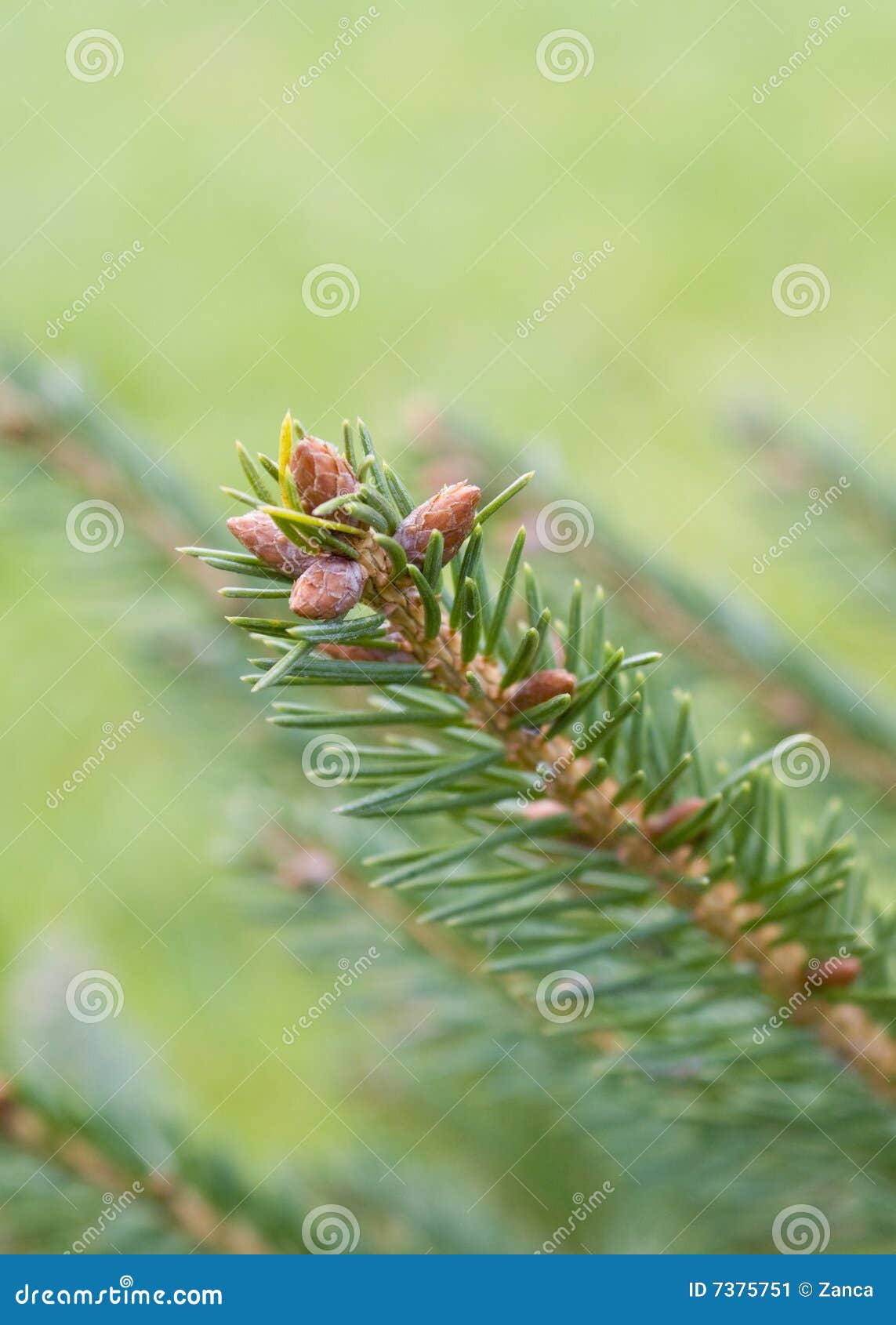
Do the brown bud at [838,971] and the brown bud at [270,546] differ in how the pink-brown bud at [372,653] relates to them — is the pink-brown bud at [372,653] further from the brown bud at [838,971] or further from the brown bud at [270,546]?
the brown bud at [838,971]

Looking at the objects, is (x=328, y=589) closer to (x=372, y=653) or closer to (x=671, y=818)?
(x=372, y=653)

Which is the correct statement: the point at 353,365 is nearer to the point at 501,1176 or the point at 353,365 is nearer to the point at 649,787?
the point at 501,1176

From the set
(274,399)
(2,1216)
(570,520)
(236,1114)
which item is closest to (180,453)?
(274,399)

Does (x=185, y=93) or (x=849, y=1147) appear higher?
(x=185, y=93)

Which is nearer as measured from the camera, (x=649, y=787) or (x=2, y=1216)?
(x=649, y=787)

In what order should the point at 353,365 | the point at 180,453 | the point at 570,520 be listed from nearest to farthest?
the point at 570,520
the point at 180,453
the point at 353,365

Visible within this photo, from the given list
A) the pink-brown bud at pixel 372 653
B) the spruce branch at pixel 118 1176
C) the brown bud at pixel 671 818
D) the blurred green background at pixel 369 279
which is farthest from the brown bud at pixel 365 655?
the blurred green background at pixel 369 279
